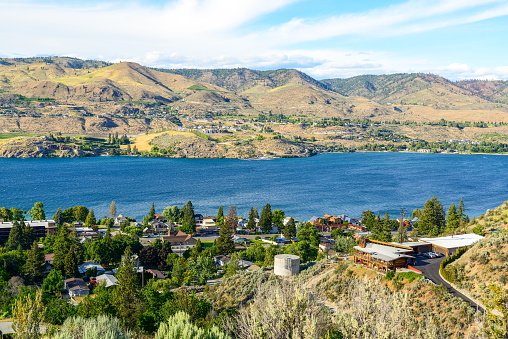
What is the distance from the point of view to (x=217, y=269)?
44750mm

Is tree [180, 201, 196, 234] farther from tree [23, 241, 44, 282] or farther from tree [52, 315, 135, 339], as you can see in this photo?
tree [52, 315, 135, 339]

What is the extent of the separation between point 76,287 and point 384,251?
970 inches

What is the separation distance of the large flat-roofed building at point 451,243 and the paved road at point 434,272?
1.81 meters

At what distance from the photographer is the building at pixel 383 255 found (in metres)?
27.2

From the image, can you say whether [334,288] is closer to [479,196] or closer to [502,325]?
[502,325]

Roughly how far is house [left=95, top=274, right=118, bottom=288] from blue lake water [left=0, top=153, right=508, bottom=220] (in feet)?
110

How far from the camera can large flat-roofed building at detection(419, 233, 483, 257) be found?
31578 millimetres

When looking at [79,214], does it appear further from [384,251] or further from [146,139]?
[146,139]

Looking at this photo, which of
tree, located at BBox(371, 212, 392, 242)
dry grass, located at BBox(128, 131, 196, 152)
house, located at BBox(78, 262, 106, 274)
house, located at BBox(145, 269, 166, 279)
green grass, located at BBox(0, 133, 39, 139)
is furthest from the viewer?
dry grass, located at BBox(128, 131, 196, 152)

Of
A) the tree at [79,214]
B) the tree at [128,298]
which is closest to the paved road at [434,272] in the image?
the tree at [128,298]

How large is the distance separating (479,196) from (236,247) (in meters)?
60.8

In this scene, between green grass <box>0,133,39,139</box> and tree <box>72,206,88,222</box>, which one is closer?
tree <box>72,206,88,222</box>

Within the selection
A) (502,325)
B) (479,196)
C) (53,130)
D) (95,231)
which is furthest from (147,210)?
(53,130)

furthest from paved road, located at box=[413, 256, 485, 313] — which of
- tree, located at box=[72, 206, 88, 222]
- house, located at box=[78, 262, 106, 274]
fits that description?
tree, located at box=[72, 206, 88, 222]
